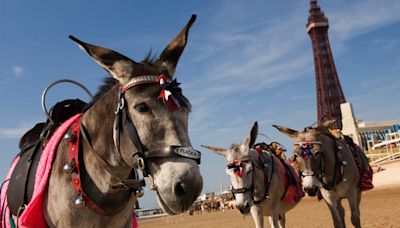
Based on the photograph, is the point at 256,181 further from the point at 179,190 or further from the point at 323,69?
the point at 323,69

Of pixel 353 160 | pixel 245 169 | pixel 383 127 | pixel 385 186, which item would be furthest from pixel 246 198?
pixel 383 127

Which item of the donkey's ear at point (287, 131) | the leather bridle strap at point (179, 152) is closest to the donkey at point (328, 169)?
the donkey's ear at point (287, 131)

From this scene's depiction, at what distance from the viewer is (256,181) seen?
8609mm

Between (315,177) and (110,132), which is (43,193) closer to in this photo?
(110,132)

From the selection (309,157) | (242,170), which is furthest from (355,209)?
(242,170)

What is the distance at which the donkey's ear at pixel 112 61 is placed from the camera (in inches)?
102

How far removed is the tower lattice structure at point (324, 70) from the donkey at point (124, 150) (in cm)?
11170

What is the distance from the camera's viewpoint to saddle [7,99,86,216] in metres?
3.13

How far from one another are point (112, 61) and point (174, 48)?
0.48m

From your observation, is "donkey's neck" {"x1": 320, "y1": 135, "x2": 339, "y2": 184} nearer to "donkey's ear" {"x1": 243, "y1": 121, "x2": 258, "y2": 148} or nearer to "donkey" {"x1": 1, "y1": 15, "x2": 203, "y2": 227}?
"donkey's ear" {"x1": 243, "y1": 121, "x2": 258, "y2": 148}

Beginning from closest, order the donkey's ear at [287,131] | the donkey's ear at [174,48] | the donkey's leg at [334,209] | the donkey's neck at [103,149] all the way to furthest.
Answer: the donkey's neck at [103,149] < the donkey's ear at [174,48] < the donkey's leg at [334,209] < the donkey's ear at [287,131]

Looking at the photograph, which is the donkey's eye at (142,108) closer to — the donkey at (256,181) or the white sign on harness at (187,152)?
the white sign on harness at (187,152)

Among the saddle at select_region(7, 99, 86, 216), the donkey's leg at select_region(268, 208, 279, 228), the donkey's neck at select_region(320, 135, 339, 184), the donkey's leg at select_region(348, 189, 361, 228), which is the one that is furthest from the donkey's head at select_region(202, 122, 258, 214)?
the saddle at select_region(7, 99, 86, 216)

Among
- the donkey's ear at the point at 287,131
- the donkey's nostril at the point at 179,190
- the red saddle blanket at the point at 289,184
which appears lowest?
the red saddle blanket at the point at 289,184
